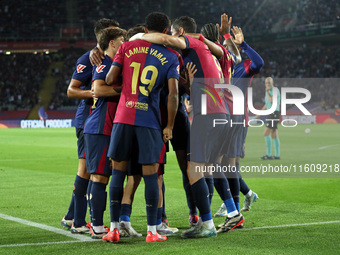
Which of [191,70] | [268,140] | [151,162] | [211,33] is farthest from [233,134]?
[268,140]

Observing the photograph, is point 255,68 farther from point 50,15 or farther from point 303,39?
point 50,15

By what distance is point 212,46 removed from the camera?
19.4 feet

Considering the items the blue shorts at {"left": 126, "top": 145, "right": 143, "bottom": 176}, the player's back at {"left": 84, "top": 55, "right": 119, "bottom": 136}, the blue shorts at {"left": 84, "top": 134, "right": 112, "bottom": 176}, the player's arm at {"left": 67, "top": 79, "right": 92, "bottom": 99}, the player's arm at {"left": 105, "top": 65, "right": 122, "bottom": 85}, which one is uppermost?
the player's arm at {"left": 105, "top": 65, "right": 122, "bottom": 85}

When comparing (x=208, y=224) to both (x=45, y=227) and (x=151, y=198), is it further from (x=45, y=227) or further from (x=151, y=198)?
(x=45, y=227)

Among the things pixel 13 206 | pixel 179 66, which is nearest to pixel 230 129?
pixel 179 66

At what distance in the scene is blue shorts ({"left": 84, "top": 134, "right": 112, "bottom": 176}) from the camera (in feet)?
18.2

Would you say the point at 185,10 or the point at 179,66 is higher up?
the point at 185,10

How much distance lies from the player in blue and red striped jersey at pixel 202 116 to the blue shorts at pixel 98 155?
88 cm

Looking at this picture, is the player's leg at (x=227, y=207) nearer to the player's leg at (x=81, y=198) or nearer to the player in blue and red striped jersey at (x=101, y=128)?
the player in blue and red striped jersey at (x=101, y=128)

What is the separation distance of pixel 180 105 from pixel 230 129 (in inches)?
26.6

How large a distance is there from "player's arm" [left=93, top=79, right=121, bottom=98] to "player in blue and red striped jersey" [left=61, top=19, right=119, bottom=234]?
23 cm

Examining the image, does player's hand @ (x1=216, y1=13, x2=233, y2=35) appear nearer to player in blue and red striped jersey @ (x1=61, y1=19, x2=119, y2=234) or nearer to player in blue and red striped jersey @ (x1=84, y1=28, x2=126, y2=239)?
player in blue and red striped jersey @ (x1=61, y1=19, x2=119, y2=234)

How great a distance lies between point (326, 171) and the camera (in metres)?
13.0

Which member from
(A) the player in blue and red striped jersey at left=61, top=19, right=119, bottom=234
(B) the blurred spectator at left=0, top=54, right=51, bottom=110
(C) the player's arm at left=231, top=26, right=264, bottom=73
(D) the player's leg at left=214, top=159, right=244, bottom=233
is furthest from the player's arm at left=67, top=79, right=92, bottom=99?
(B) the blurred spectator at left=0, top=54, right=51, bottom=110
